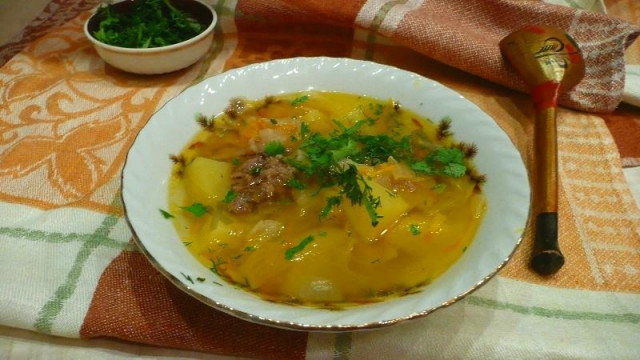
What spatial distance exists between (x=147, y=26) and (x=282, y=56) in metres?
0.58

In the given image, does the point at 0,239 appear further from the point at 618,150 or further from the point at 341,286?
the point at 618,150

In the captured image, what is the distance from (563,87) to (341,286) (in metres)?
1.26

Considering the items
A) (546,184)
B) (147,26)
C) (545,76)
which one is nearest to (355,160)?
(546,184)

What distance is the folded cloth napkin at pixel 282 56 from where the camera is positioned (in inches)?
43.6

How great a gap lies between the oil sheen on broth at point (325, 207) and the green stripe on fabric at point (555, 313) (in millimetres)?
164

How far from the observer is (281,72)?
1.71 meters

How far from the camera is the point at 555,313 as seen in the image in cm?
119

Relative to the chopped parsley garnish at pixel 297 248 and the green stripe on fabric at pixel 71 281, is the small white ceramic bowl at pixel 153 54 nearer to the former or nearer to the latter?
the green stripe on fabric at pixel 71 281

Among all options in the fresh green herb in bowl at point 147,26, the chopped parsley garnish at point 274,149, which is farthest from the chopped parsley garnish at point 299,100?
the fresh green herb in bowl at point 147,26

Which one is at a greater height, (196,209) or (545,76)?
(545,76)

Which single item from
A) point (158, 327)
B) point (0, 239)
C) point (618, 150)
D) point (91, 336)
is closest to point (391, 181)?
point (158, 327)

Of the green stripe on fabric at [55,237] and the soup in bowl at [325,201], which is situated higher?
the soup in bowl at [325,201]

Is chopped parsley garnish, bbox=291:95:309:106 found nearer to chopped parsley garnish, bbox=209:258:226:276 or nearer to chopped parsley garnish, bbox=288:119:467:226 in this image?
chopped parsley garnish, bbox=288:119:467:226

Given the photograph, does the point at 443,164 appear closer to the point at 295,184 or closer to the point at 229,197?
the point at 295,184
